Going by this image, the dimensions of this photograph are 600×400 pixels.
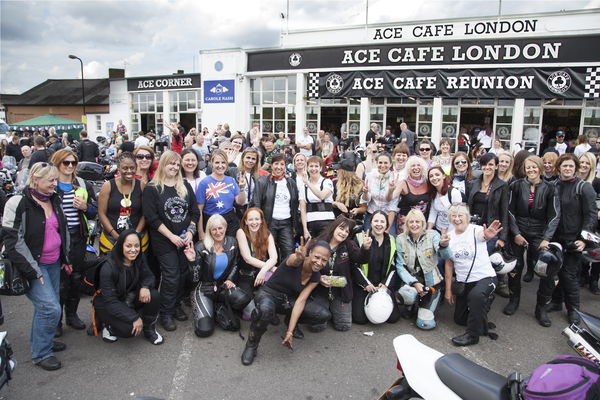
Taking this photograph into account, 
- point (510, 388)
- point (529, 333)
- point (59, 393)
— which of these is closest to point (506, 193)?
point (529, 333)

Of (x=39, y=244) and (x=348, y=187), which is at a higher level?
(x=348, y=187)

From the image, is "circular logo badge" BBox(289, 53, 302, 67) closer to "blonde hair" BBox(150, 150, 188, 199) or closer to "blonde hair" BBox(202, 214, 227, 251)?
"blonde hair" BBox(150, 150, 188, 199)

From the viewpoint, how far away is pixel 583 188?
443cm

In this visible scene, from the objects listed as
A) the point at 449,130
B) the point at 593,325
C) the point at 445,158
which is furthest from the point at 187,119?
the point at 593,325

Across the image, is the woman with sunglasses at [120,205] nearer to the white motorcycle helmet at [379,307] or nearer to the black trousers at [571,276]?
the white motorcycle helmet at [379,307]

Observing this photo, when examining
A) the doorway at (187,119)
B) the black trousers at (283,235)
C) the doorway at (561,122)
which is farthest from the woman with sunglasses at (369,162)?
the doorway at (187,119)

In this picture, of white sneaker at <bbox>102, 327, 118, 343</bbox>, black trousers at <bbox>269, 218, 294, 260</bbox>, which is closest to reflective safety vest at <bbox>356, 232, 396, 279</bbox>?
black trousers at <bbox>269, 218, 294, 260</bbox>

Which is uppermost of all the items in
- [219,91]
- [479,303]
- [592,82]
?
[219,91]

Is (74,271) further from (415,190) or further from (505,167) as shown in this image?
(505,167)

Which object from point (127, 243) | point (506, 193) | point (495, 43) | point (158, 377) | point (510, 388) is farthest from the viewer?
point (495, 43)

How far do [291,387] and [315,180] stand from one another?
2633 mm

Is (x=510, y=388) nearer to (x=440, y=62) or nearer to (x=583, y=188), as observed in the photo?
(x=583, y=188)

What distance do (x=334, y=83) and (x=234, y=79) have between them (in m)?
4.81

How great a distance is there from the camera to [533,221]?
4.65m
